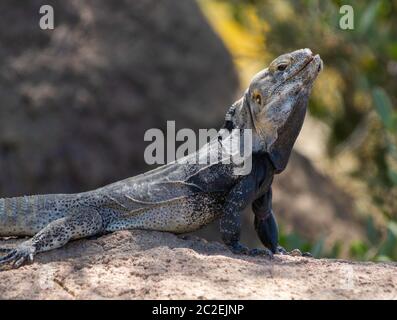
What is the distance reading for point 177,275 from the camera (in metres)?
5.58

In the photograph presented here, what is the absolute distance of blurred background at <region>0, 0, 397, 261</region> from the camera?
446 inches

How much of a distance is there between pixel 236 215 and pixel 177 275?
0.96 m

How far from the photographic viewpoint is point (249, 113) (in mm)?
6594

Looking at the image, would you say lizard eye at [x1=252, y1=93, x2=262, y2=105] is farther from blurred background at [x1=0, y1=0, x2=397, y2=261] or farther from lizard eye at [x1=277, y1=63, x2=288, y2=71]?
blurred background at [x1=0, y1=0, x2=397, y2=261]

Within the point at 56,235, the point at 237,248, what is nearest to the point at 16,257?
the point at 56,235

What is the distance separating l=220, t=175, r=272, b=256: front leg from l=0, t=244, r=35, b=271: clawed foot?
1.45m

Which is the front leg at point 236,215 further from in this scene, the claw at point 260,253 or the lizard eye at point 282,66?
the lizard eye at point 282,66

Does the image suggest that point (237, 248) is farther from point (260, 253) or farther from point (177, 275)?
point (177, 275)

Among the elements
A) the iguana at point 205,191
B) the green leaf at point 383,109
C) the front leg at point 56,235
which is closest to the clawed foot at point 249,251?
the iguana at point 205,191

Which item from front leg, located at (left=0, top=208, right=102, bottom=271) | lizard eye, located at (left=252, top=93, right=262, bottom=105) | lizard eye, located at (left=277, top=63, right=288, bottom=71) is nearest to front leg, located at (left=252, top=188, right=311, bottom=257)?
lizard eye, located at (left=252, top=93, right=262, bottom=105)

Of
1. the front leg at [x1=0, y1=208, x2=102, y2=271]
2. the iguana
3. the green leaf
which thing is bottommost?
the front leg at [x1=0, y1=208, x2=102, y2=271]

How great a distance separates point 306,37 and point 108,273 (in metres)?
8.69

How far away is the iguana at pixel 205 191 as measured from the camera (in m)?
6.34
